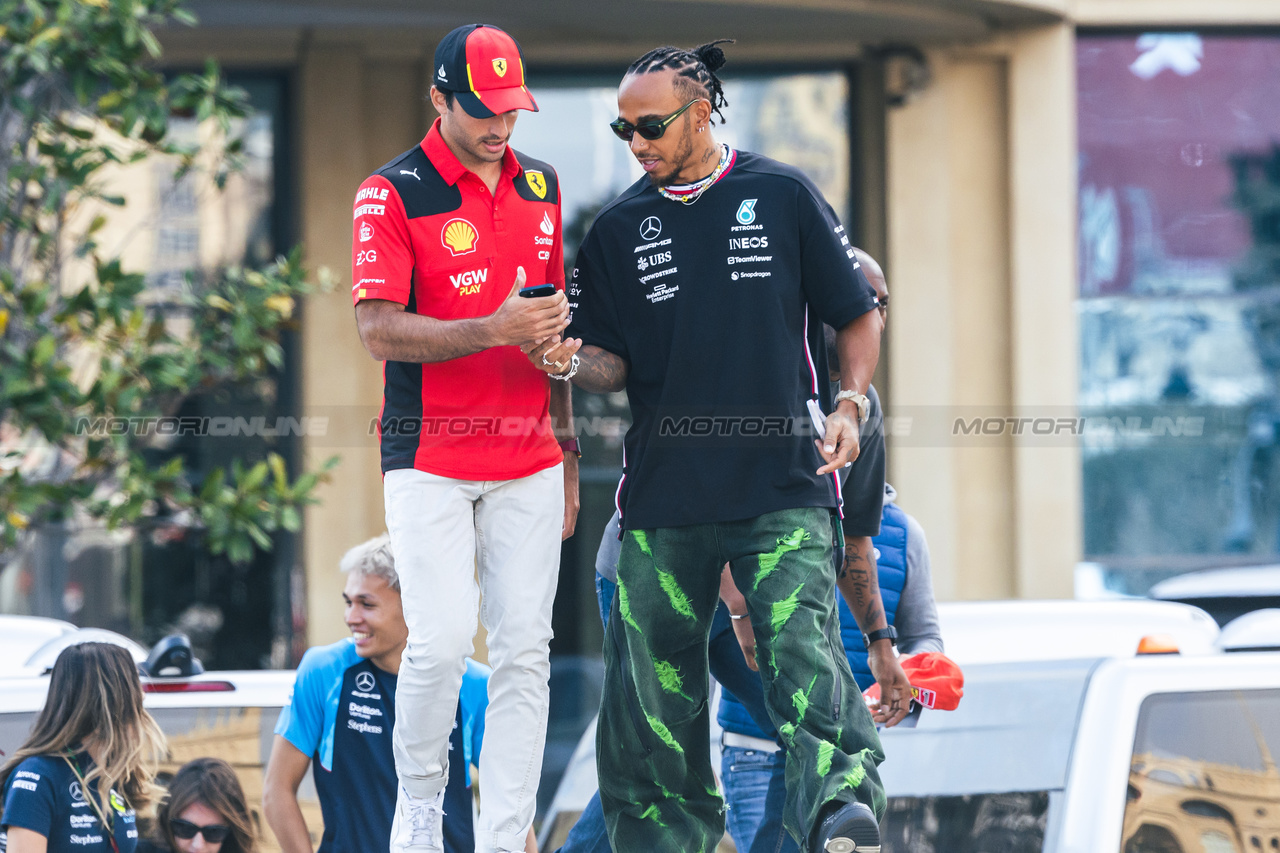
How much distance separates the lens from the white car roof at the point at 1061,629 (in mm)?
4605

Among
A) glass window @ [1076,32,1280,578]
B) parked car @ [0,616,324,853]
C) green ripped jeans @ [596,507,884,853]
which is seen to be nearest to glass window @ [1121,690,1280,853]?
green ripped jeans @ [596,507,884,853]

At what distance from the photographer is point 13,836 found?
349cm

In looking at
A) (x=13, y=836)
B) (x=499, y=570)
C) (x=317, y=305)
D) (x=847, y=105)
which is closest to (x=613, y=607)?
(x=499, y=570)

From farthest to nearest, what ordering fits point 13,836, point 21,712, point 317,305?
point 317,305 → point 21,712 → point 13,836

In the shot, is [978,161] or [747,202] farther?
[978,161]

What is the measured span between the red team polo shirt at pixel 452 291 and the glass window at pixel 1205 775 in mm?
1884

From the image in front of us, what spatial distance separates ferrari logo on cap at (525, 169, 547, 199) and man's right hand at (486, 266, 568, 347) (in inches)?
17.8

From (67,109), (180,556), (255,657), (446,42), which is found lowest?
(255,657)

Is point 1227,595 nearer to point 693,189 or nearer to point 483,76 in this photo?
point 693,189

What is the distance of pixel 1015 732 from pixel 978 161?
6272 mm

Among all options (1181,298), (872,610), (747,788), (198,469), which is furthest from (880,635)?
(1181,298)

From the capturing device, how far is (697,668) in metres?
3.27

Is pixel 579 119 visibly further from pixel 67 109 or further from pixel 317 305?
pixel 67 109

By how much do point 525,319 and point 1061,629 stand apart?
263 cm
